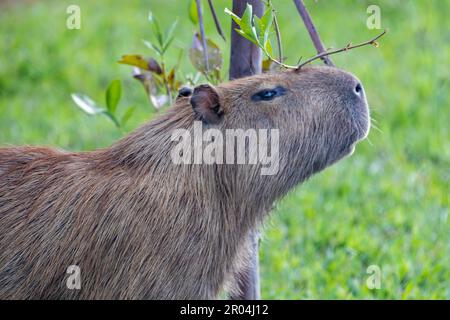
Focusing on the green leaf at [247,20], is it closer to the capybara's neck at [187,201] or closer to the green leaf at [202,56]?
the capybara's neck at [187,201]

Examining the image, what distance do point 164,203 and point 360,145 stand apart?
12.2 feet

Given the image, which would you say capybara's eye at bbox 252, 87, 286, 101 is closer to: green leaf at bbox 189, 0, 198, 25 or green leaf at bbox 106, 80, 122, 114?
green leaf at bbox 189, 0, 198, 25

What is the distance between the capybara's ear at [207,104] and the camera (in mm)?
3277

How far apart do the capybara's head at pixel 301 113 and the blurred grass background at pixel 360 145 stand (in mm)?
296

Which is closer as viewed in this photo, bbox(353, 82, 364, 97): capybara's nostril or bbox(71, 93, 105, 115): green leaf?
bbox(353, 82, 364, 97): capybara's nostril

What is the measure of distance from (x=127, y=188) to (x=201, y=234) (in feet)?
1.13

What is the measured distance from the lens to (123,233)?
3209 mm

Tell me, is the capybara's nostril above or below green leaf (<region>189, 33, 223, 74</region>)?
below

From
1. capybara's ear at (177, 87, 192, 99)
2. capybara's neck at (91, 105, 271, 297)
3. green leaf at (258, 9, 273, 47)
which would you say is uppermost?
green leaf at (258, 9, 273, 47)

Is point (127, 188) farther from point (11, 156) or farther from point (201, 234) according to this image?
point (11, 156)

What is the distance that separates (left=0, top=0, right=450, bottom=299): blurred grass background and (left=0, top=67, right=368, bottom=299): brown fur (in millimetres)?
294

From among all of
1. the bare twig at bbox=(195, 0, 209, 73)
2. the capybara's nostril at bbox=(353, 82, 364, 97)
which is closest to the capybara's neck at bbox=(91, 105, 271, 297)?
the bare twig at bbox=(195, 0, 209, 73)

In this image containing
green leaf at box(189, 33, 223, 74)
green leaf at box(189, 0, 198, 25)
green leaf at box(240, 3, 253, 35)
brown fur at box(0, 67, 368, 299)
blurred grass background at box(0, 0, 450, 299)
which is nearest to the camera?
green leaf at box(240, 3, 253, 35)

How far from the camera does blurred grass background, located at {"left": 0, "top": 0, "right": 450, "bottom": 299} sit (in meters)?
4.99
